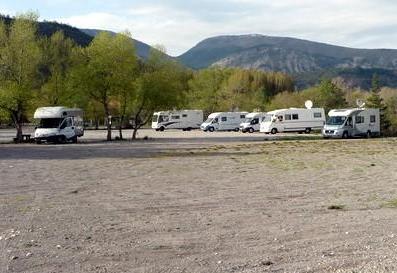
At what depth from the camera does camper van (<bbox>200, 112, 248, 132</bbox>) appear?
224 ft

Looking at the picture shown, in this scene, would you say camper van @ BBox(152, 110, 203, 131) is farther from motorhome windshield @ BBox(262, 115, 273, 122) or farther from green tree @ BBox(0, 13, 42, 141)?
green tree @ BBox(0, 13, 42, 141)

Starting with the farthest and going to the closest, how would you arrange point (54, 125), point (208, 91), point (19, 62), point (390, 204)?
point (208, 91), point (19, 62), point (54, 125), point (390, 204)

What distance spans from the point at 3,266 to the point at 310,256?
3.69 metres

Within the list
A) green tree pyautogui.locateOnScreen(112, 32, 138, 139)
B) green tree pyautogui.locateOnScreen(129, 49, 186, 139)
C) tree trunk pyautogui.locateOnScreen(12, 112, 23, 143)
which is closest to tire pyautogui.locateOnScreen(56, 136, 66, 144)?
tree trunk pyautogui.locateOnScreen(12, 112, 23, 143)

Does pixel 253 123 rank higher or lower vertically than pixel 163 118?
lower

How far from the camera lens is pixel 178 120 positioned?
71188 mm

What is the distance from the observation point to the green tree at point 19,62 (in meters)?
43.4

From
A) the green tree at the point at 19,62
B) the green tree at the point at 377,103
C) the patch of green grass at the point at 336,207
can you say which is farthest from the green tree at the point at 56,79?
the patch of green grass at the point at 336,207

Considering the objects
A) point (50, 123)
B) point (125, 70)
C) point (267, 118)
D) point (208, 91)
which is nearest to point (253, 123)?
point (267, 118)

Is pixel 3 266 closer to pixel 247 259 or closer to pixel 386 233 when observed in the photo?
pixel 247 259

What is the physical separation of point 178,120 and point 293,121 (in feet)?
61.8

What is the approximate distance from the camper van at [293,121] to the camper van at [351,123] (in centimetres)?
878

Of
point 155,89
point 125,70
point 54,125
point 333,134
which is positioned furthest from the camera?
point 155,89

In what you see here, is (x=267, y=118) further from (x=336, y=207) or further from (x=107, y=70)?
(x=336, y=207)
